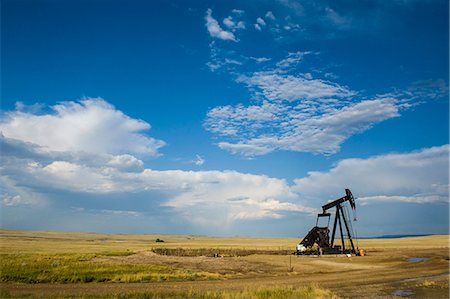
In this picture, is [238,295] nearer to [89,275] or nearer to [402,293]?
[402,293]

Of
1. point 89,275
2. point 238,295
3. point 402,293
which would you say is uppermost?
point 238,295

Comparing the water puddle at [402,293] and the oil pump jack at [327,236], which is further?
the oil pump jack at [327,236]

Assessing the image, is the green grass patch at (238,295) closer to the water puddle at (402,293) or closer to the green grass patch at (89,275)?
the water puddle at (402,293)

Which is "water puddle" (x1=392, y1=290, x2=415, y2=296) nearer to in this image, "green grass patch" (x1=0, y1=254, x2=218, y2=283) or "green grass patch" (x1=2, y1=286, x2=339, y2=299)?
"green grass patch" (x1=2, y1=286, x2=339, y2=299)

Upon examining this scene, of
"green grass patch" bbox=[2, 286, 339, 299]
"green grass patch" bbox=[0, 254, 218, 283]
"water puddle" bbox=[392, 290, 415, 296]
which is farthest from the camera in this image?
"green grass patch" bbox=[0, 254, 218, 283]

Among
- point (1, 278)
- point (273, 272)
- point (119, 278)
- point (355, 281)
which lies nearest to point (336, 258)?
point (273, 272)

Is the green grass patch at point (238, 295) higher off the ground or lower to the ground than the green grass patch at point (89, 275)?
higher

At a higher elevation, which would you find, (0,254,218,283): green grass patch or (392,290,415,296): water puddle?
(392,290,415,296): water puddle

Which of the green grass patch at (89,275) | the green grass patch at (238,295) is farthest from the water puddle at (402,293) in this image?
the green grass patch at (89,275)

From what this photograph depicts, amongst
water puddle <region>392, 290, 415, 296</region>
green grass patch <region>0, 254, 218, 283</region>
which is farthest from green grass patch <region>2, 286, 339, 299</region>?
green grass patch <region>0, 254, 218, 283</region>

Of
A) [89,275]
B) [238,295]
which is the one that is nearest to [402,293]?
[238,295]

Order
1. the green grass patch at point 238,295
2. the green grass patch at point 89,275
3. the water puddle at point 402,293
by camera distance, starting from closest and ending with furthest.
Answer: the green grass patch at point 238,295, the water puddle at point 402,293, the green grass patch at point 89,275

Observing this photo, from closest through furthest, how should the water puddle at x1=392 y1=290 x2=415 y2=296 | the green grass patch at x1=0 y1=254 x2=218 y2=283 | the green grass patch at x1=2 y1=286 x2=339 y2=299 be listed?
1. the green grass patch at x1=2 y1=286 x2=339 y2=299
2. the water puddle at x1=392 y1=290 x2=415 y2=296
3. the green grass patch at x1=0 y1=254 x2=218 y2=283

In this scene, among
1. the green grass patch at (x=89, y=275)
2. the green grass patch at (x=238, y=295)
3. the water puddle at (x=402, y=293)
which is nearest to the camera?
the green grass patch at (x=238, y=295)
